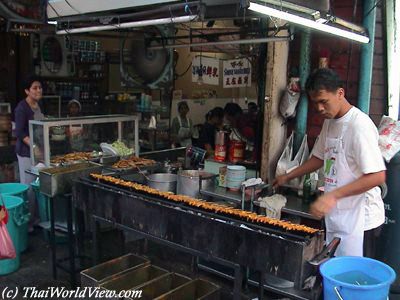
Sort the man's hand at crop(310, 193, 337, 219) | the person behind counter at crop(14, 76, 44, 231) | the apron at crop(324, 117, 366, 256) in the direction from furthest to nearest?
the person behind counter at crop(14, 76, 44, 231) < the apron at crop(324, 117, 366, 256) < the man's hand at crop(310, 193, 337, 219)

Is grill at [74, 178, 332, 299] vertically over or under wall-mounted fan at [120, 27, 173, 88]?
under

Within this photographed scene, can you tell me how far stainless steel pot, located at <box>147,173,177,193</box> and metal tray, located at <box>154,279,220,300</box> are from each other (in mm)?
1406

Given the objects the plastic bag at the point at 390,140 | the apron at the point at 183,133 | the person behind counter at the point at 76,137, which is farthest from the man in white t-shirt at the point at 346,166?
the apron at the point at 183,133

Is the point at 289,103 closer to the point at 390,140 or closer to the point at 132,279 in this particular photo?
the point at 390,140

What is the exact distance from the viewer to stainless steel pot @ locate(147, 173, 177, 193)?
4595 millimetres

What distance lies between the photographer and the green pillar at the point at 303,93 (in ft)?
15.0

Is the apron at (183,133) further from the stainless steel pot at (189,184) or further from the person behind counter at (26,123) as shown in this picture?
the stainless steel pot at (189,184)

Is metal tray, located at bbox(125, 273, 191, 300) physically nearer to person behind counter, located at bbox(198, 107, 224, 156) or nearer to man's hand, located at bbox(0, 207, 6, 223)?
man's hand, located at bbox(0, 207, 6, 223)

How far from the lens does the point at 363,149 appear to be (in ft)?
9.27

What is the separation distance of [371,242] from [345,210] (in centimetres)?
135

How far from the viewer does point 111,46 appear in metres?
8.86

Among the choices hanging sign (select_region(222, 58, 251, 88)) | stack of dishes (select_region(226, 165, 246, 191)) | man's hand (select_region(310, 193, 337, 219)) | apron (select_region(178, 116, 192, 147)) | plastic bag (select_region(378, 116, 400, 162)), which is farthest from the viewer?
apron (select_region(178, 116, 192, 147))

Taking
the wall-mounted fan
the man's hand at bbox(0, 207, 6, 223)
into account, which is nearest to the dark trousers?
the man's hand at bbox(0, 207, 6, 223)

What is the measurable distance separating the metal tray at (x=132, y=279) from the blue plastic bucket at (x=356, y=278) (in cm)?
150
